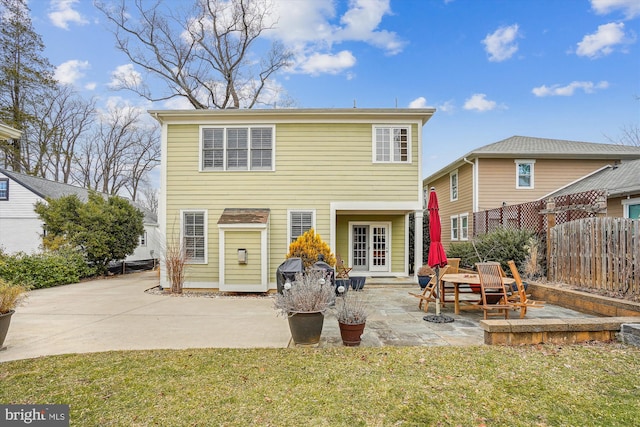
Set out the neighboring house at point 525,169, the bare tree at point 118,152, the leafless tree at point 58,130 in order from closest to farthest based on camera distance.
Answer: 1. the neighboring house at point 525,169
2. the leafless tree at point 58,130
3. the bare tree at point 118,152

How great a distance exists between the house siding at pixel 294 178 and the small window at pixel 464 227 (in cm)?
701

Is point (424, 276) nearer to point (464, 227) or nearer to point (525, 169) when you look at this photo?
point (464, 227)

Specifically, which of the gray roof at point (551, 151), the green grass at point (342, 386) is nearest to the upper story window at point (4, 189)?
the green grass at point (342, 386)

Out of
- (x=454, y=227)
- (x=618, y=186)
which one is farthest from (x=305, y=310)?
(x=454, y=227)

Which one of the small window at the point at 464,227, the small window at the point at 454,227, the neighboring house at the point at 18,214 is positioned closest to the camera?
the small window at the point at 464,227

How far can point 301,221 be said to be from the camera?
10.3 metres

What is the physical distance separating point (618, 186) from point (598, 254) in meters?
7.88

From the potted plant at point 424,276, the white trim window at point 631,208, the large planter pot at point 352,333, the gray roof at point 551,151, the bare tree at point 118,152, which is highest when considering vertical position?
the bare tree at point 118,152

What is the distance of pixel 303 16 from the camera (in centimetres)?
1488

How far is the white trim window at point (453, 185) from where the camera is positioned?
17.4m

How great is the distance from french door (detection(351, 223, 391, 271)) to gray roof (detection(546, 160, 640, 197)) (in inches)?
304

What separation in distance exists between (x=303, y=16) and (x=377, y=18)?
349cm

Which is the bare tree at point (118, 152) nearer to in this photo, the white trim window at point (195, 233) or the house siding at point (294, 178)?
the house siding at point (294, 178)

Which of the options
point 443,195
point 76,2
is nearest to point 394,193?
point 443,195
